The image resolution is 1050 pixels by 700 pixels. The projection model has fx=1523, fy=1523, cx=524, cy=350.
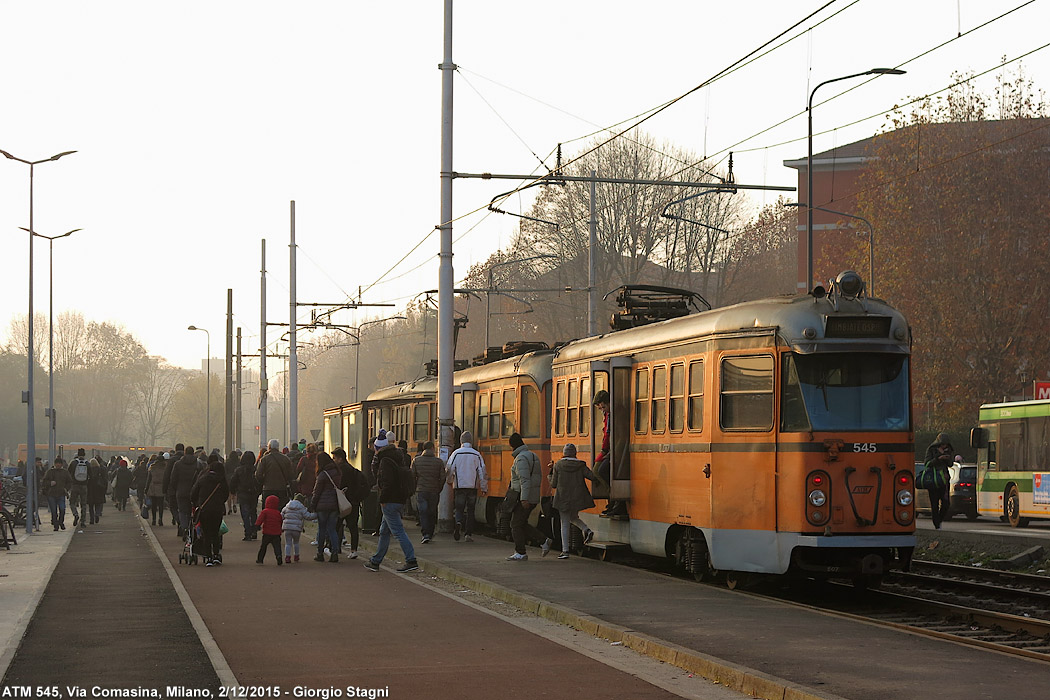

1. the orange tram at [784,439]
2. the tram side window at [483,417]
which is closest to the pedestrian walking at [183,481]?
the tram side window at [483,417]

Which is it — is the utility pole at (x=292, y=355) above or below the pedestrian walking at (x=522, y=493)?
above

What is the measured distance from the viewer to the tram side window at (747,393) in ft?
51.3

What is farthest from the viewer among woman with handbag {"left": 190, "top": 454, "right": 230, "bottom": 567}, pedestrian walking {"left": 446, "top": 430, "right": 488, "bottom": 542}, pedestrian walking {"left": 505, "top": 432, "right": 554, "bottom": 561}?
pedestrian walking {"left": 446, "top": 430, "right": 488, "bottom": 542}

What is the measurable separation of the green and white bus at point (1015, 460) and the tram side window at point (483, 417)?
1175cm

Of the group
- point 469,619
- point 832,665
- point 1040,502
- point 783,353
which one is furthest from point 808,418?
point 1040,502

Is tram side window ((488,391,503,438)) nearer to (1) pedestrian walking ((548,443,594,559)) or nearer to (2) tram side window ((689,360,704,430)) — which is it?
(1) pedestrian walking ((548,443,594,559))

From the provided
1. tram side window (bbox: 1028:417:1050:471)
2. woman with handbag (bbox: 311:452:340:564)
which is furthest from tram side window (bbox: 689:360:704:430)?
tram side window (bbox: 1028:417:1050:471)

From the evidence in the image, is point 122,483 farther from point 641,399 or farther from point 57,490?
point 641,399

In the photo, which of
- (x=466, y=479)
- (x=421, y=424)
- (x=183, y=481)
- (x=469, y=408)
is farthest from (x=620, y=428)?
(x=421, y=424)

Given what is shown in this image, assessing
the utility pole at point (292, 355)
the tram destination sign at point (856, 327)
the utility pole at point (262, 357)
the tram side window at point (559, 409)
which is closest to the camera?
the tram destination sign at point (856, 327)

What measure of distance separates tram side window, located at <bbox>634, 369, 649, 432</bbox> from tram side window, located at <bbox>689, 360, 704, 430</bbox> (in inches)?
57.4

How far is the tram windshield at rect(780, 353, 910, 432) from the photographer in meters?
15.3

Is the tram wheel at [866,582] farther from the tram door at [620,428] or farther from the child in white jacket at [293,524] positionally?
the child in white jacket at [293,524]

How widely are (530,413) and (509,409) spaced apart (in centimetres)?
130
